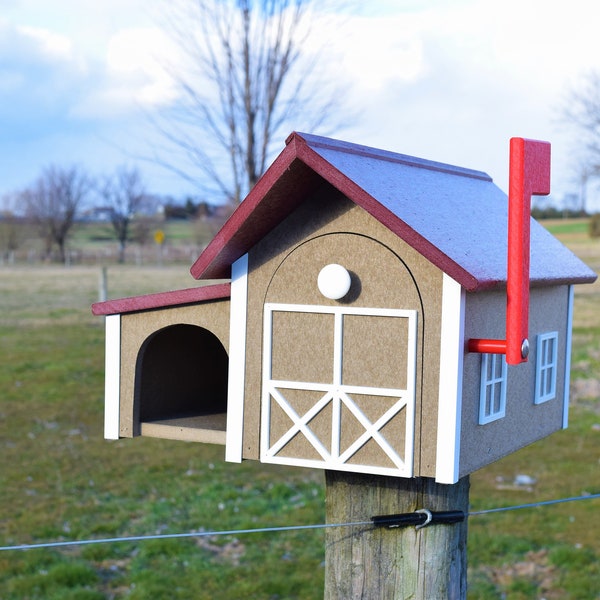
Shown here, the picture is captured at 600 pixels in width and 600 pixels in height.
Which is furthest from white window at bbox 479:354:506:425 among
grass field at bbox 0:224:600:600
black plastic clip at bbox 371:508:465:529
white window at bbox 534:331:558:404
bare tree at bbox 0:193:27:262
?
bare tree at bbox 0:193:27:262

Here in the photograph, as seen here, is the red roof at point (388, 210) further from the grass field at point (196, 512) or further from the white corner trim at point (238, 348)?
the grass field at point (196, 512)

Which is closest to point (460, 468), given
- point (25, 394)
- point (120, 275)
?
point (25, 394)

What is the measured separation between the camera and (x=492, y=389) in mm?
3420

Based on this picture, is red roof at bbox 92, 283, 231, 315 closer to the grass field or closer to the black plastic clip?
the black plastic clip

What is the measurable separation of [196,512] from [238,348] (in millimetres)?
4768

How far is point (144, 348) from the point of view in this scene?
390 centimetres

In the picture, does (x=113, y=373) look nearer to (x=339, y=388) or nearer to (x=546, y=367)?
(x=339, y=388)

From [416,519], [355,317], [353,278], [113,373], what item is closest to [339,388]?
[355,317]

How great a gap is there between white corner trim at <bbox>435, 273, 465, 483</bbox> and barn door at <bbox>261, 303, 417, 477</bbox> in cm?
10

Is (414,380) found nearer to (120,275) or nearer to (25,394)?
(25,394)

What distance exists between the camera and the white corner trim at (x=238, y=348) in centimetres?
343

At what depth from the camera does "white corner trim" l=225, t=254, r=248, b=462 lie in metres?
3.43

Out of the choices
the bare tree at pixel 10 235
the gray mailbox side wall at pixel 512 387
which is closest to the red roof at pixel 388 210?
the gray mailbox side wall at pixel 512 387

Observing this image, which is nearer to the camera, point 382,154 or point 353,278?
point 353,278
